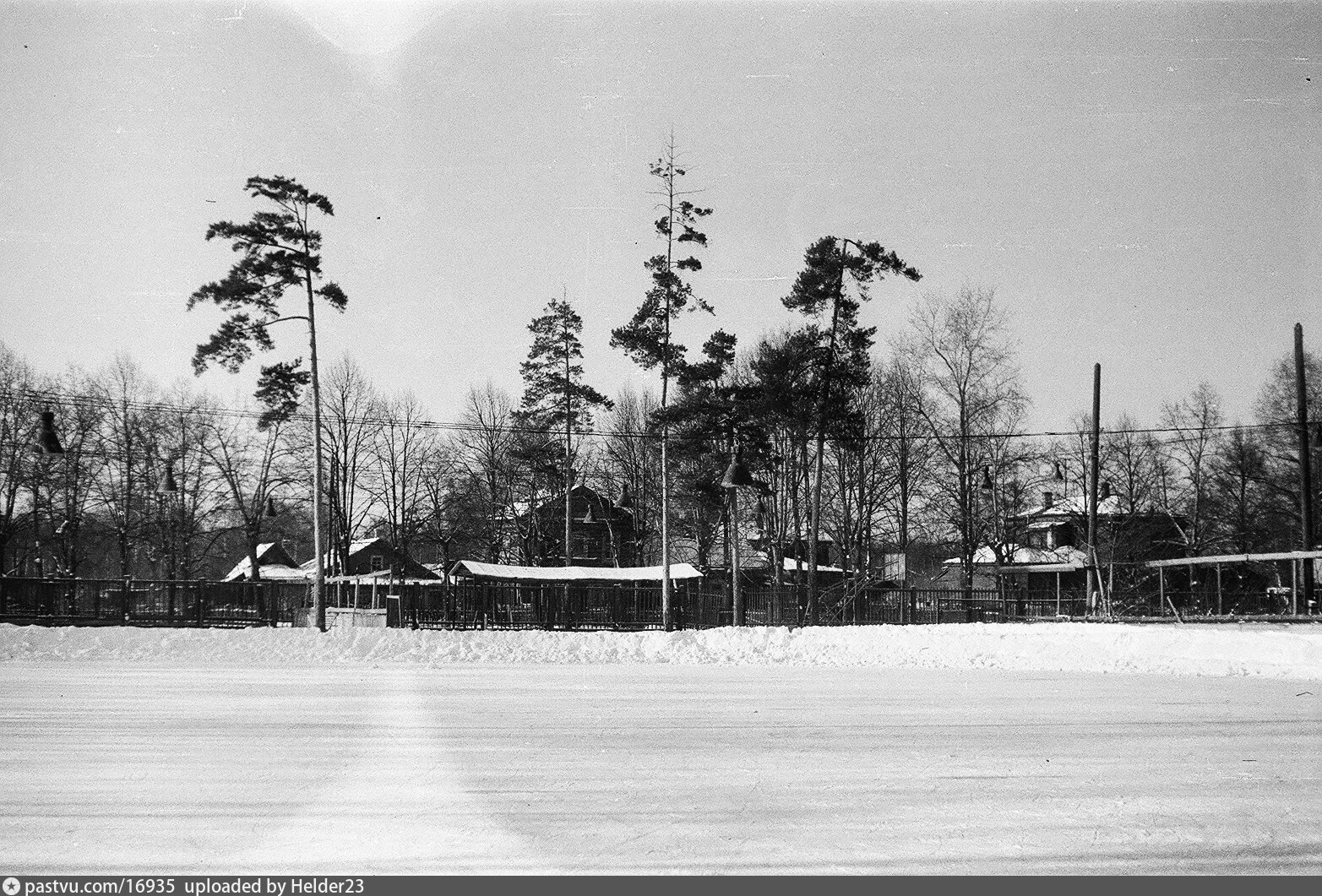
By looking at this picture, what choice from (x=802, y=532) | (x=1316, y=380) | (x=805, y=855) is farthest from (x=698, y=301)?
(x=805, y=855)

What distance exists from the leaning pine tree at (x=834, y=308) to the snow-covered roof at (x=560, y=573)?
20.6ft

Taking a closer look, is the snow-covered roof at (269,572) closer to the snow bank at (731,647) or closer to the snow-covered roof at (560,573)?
the snow-covered roof at (560,573)

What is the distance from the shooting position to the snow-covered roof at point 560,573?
3822 centimetres

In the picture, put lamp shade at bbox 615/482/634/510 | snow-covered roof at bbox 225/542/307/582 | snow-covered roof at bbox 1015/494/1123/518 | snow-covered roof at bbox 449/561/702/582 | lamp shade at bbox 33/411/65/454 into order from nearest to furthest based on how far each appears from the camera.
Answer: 1. lamp shade at bbox 33/411/65/454
2. snow-covered roof at bbox 449/561/702/582
3. lamp shade at bbox 615/482/634/510
4. snow-covered roof at bbox 1015/494/1123/518
5. snow-covered roof at bbox 225/542/307/582

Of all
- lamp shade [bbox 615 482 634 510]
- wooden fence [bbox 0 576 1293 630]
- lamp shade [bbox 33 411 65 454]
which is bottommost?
wooden fence [bbox 0 576 1293 630]

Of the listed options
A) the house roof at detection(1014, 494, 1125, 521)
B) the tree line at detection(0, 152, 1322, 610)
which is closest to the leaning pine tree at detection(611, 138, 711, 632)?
the tree line at detection(0, 152, 1322, 610)

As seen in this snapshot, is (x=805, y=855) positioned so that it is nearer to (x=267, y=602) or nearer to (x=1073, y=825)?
(x=1073, y=825)

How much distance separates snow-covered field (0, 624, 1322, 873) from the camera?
551 cm

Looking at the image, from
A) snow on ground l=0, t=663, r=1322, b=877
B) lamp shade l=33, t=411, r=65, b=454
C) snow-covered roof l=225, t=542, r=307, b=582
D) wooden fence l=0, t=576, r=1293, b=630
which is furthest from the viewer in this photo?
snow-covered roof l=225, t=542, r=307, b=582

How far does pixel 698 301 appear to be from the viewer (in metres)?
38.0

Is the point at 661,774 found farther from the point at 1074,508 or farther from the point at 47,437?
the point at 1074,508

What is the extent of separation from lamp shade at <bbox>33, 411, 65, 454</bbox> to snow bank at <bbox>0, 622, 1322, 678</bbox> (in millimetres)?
5094

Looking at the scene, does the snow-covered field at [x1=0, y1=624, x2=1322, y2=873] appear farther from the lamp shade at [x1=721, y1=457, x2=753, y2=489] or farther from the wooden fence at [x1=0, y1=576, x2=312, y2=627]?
the wooden fence at [x1=0, y1=576, x2=312, y2=627]

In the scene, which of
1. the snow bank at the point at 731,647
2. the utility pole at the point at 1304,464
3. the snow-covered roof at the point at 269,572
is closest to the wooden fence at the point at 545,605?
the utility pole at the point at 1304,464
